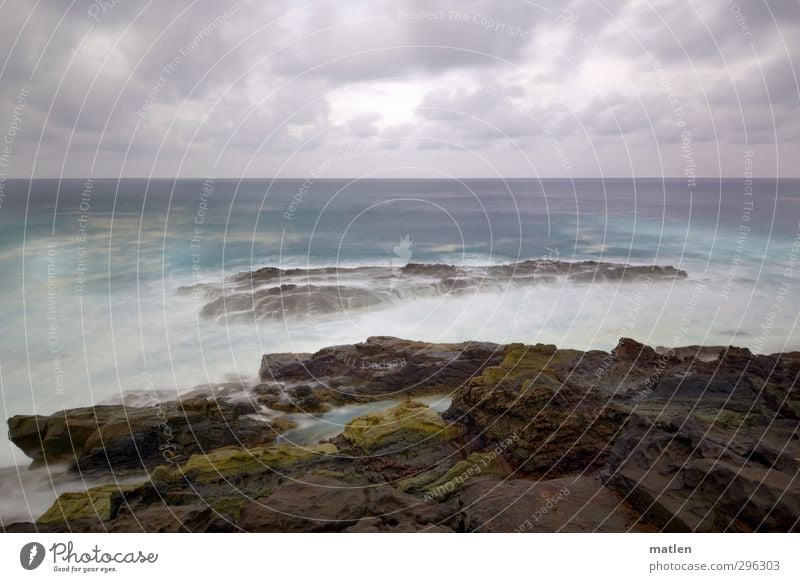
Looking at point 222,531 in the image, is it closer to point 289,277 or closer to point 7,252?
point 289,277

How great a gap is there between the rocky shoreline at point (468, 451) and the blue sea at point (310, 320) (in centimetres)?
179

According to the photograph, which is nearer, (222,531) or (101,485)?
(222,531)

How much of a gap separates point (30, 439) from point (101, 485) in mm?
1545

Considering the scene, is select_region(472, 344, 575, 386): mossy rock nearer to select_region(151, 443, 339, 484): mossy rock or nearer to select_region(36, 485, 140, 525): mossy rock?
select_region(151, 443, 339, 484): mossy rock

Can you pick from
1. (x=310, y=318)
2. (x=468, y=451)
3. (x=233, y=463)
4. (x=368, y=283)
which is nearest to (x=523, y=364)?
(x=468, y=451)

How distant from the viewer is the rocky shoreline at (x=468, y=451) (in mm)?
5500

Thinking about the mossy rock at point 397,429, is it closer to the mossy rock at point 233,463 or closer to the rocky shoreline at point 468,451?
the rocky shoreline at point 468,451

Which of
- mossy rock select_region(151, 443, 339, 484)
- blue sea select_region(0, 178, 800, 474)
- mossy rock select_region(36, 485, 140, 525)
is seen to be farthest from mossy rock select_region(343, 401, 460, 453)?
blue sea select_region(0, 178, 800, 474)

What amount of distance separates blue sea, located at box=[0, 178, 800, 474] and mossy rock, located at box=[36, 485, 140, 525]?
2.16m

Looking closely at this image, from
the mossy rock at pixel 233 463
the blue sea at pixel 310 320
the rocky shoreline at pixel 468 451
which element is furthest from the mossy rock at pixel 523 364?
the blue sea at pixel 310 320

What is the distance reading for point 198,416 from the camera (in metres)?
7.66

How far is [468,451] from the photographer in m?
6.87
